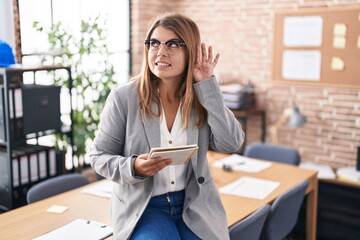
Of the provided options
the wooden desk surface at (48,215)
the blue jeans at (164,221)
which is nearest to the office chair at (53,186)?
the wooden desk surface at (48,215)

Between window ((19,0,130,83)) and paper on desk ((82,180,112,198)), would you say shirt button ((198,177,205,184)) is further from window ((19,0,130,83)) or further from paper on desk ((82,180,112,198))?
window ((19,0,130,83))

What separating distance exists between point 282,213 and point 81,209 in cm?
121

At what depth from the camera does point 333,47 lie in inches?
178

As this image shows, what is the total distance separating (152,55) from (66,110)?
2677 millimetres

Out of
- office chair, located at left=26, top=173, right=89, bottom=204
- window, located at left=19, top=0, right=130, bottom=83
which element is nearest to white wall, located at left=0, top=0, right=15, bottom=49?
window, located at left=19, top=0, right=130, bottom=83

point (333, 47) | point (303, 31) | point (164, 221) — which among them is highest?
point (303, 31)

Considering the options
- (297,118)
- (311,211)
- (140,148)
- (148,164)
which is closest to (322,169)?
(297,118)

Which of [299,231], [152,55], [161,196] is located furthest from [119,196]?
[299,231]

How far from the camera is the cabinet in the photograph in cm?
316

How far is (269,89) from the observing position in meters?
5.03

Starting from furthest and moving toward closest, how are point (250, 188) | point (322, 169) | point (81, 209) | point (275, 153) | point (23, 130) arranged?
point (322, 169) → point (275, 153) → point (23, 130) → point (250, 188) → point (81, 209)

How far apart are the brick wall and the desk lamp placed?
101mm

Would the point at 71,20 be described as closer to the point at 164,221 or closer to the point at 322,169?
the point at 322,169

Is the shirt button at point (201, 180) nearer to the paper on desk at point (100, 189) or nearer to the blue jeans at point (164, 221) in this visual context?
the blue jeans at point (164, 221)
